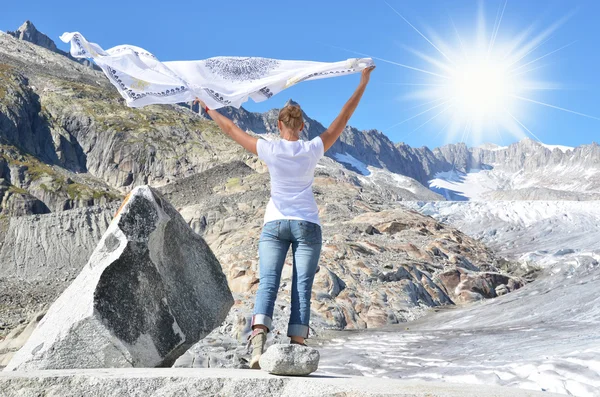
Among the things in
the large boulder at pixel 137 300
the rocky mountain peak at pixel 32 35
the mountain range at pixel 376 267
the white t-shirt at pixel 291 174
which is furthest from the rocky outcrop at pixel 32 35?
the white t-shirt at pixel 291 174

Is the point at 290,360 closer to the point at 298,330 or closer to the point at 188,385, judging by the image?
the point at 188,385

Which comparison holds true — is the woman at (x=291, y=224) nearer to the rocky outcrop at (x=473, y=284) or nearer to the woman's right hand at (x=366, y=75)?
the woman's right hand at (x=366, y=75)

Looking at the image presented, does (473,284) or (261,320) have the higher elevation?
(473,284)

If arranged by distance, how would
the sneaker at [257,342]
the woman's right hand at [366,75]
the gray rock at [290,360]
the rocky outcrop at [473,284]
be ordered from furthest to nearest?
the rocky outcrop at [473,284], the woman's right hand at [366,75], the sneaker at [257,342], the gray rock at [290,360]

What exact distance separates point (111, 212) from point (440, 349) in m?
33.7

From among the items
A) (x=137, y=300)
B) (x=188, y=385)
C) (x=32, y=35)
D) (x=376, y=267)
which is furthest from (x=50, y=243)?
(x=32, y=35)

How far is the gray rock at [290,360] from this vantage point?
377cm

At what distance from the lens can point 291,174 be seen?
4.62 metres

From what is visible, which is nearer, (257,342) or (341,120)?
(257,342)

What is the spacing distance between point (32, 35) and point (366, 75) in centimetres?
A: 20603

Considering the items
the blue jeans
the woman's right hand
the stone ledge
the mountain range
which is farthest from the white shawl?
the mountain range

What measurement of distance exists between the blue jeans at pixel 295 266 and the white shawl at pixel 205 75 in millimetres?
1611

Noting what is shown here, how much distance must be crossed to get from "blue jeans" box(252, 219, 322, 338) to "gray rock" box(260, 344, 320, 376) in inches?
26.9

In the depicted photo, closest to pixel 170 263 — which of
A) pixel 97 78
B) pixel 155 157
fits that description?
pixel 155 157
